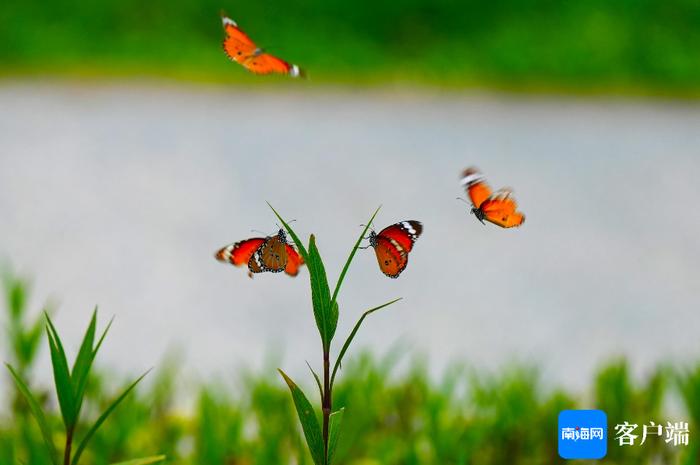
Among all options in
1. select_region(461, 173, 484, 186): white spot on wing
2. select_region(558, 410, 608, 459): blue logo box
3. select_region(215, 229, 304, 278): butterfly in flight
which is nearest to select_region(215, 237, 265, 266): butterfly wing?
select_region(215, 229, 304, 278): butterfly in flight

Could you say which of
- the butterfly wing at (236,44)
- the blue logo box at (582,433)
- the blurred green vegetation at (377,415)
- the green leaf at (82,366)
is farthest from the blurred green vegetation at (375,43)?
the butterfly wing at (236,44)

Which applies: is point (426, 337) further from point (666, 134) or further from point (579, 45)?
point (579, 45)

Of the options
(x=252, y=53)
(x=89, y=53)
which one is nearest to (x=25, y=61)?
(x=89, y=53)

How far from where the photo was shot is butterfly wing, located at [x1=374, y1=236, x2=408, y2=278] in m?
0.43

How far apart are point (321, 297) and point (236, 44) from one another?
0.46ft

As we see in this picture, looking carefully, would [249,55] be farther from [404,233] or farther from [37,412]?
[37,412]

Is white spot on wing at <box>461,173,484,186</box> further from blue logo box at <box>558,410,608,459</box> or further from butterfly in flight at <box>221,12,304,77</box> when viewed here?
blue logo box at <box>558,410,608,459</box>

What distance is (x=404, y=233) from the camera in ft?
1.45

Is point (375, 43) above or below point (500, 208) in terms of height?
above

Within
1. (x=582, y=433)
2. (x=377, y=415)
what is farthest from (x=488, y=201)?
(x=377, y=415)

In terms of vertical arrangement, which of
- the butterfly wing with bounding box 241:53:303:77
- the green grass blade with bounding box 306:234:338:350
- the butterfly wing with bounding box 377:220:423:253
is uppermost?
the butterfly wing with bounding box 241:53:303:77

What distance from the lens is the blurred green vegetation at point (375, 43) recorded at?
5098 mm

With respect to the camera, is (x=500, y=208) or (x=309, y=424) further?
(x=309, y=424)

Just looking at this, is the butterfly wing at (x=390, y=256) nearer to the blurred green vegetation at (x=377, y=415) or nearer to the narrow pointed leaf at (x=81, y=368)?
the narrow pointed leaf at (x=81, y=368)
